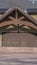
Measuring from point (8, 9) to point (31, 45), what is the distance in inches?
120

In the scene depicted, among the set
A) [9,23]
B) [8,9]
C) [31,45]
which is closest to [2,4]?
[8,9]

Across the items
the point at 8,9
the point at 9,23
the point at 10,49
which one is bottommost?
the point at 10,49

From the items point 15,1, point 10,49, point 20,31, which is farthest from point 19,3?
point 10,49

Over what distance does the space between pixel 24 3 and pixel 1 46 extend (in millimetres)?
3595

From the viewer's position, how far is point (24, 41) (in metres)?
21.6

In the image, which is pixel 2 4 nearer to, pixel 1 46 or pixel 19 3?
pixel 19 3

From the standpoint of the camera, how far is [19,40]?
70.7 feet

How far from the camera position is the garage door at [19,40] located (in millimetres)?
21516

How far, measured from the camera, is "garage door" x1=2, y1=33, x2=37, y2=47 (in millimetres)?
21516

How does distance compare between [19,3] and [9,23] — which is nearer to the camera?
[9,23]

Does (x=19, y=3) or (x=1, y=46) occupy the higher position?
(x=19, y=3)

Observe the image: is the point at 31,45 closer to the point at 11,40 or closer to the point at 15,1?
the point at 11,40

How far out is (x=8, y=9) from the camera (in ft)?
70.2

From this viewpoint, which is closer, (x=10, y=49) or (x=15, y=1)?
(x=10, y=49)
